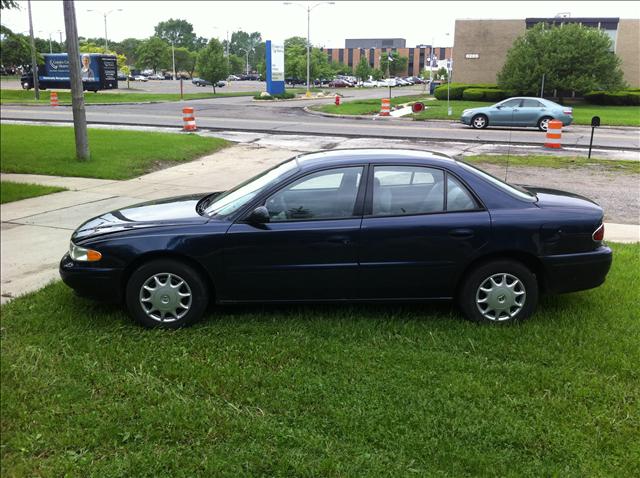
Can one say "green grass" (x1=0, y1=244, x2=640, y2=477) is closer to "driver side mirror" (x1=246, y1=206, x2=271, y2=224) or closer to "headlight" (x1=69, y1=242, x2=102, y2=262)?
"headlight" (x1=69, y1=242, x2=102, y2=262)

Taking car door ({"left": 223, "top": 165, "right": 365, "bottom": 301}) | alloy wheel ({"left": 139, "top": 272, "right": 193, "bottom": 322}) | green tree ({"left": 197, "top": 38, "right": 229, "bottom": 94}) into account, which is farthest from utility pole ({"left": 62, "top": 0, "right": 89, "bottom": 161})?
green tree ({"left": 197, "top": 38, "right": 229, "bottom": 94})

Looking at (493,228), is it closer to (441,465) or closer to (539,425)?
(539,425)

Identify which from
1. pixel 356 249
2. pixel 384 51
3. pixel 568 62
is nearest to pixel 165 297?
pixel 356 249

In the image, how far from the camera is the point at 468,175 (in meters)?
4.62

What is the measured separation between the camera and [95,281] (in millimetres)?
4445

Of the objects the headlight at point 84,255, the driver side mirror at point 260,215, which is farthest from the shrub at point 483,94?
the headlight at point 84,255

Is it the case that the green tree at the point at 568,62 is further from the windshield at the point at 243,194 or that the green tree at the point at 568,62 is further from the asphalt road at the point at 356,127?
the windshield at the point at 243,194

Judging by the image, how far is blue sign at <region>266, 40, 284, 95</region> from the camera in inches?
1682

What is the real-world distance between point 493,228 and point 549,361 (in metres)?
1.02

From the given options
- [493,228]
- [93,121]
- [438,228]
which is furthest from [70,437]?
[93,121]

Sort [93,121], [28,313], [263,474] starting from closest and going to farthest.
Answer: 1. [263,474]
2. [28,313]
3. [93,121]

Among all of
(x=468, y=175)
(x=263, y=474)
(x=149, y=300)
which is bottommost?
(x=263, y=474)

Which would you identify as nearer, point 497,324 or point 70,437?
point 70,437

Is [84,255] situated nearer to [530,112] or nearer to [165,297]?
[165,297]
